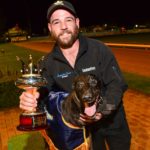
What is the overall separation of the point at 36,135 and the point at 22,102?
4199 millimetres

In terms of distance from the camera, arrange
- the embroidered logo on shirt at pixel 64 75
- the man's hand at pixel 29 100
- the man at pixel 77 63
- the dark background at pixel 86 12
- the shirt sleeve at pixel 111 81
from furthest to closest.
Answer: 1. the dark background at pixel 86 12
2. the embroidered logo on shirt at pixel 64 75
3. the man at pixel 77 63
4. the shirt sleeve at pixel 111 81
5. the man's hand at pixel 29 100

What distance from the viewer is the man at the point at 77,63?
2602mm

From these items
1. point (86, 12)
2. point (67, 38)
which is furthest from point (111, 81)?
point (86, 12)

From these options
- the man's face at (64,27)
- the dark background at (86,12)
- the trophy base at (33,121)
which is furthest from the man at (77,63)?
the dark background at (86,12)

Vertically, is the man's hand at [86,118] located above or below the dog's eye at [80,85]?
below

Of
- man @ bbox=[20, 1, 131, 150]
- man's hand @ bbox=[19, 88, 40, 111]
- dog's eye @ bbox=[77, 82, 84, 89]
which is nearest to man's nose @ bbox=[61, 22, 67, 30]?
man @ bbox=[20, 1, 131, 150]

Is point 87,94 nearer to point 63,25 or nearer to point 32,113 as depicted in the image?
point 32,113

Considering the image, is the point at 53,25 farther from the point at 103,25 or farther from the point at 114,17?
the point at 103,25

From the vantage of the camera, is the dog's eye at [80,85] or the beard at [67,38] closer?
the dog's eye at [80,85]

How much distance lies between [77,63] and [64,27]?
0.31m

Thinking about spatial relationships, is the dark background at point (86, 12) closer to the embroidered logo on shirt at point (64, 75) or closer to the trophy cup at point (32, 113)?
the embroidered logo on shirt at point (64, 75)

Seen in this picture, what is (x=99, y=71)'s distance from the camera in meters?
2.69

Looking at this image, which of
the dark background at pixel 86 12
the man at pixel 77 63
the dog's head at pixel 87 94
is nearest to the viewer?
the dog's head at pixel 87 94

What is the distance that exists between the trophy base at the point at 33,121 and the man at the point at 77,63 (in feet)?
0.52
